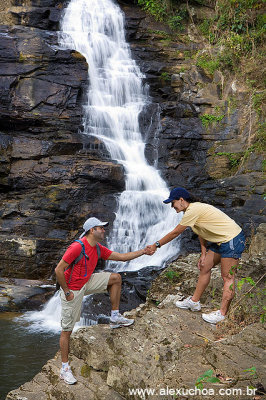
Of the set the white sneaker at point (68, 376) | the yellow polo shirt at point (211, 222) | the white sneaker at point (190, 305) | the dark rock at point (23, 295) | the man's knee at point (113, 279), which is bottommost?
the dark rock at point (23, 295)

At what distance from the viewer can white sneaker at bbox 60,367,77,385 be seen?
4320 millimetres

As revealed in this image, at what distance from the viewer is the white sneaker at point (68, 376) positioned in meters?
4.32

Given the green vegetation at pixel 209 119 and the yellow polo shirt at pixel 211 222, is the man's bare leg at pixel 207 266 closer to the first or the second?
the yellow polo shirt at pixel 211 222

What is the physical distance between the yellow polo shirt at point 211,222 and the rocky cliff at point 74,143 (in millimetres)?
6669

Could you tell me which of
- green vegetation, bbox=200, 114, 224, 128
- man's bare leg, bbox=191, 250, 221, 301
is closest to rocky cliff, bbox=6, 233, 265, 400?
man's bare leg, bbox=191, 250, 221, 301

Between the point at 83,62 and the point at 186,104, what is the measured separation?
4.56 metres

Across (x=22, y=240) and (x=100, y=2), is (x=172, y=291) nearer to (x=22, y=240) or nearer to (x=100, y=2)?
(x=22, y=240)

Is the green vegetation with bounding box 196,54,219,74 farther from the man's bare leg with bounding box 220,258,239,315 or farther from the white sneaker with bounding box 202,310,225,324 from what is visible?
the white sneaker with bounding box 202,310,225,324

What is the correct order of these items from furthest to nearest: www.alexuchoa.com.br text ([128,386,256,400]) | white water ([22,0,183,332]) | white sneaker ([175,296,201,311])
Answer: white water ([22,0,183,332]) → white sneaker ([175,296,201,311]) → www.alexuchoa.com.br text ([128,386,256,400])

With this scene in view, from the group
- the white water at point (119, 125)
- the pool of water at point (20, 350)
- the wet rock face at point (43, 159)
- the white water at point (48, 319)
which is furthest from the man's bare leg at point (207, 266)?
the wet rock face at point (43, 159)

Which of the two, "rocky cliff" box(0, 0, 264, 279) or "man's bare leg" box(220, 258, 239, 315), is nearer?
"man's bare leg" box(220, 258, 239, 315)

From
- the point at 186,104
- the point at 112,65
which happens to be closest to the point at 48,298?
the point at 186,104

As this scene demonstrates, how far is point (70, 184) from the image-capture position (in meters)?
12.9

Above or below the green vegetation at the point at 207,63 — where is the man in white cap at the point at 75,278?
below
